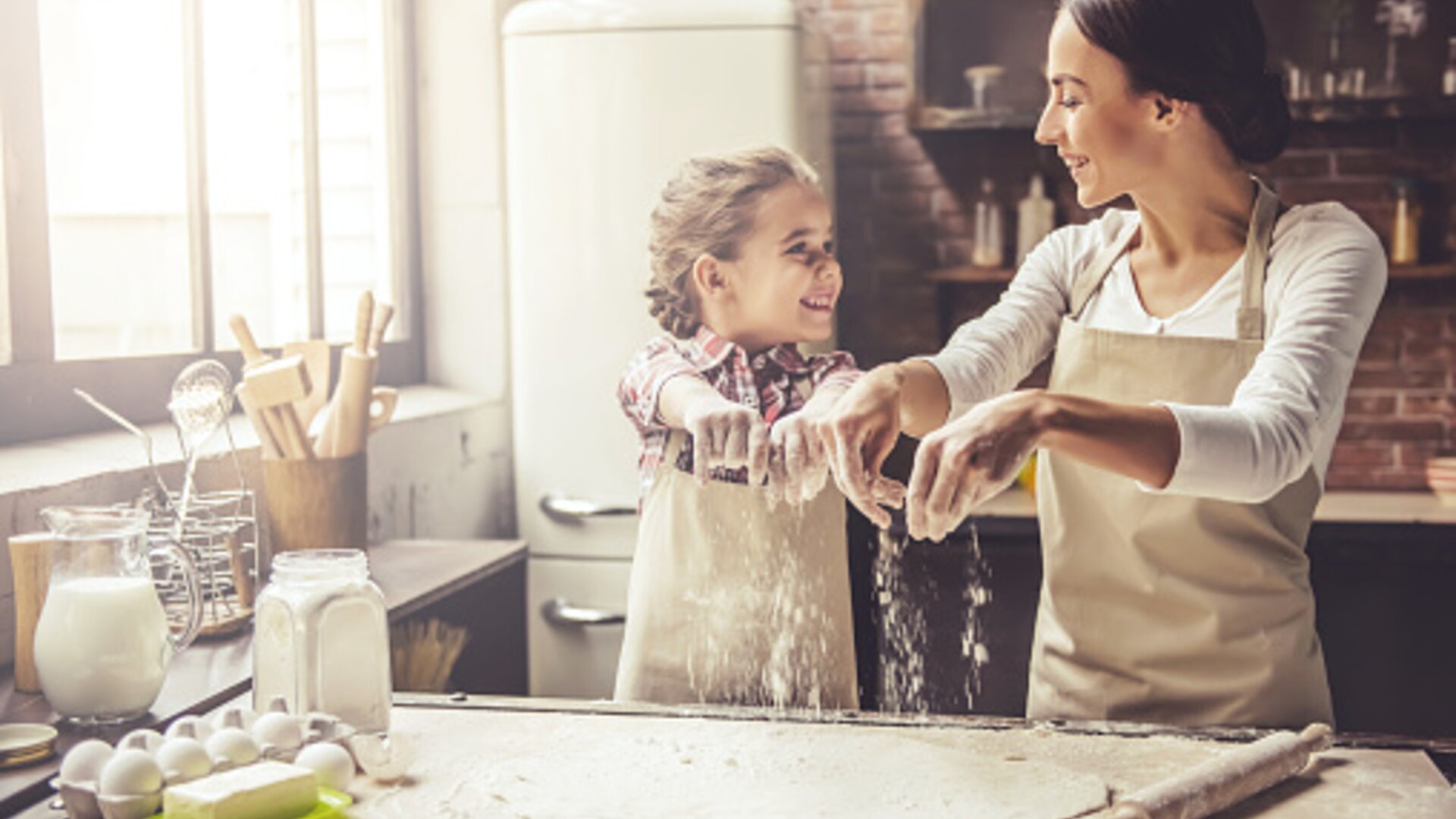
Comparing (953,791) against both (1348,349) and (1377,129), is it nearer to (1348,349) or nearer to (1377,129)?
(1348,349)

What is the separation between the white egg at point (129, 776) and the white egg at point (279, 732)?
0.10 m

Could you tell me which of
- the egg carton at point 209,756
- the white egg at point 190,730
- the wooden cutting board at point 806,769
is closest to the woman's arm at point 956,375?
the wooden cutting board at point 806,769

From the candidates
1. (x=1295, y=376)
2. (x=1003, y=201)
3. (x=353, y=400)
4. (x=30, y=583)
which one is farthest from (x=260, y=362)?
(x=1003, y=201)

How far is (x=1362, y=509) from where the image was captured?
2850 millimetres

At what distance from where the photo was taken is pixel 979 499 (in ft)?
4.14

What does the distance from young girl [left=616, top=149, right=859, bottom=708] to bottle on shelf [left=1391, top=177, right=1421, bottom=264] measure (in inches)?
69.3

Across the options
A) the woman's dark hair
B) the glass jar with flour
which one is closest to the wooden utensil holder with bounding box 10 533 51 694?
the glass jar with flour

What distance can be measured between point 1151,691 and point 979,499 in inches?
18.8

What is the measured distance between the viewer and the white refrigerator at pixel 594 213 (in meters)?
2.87

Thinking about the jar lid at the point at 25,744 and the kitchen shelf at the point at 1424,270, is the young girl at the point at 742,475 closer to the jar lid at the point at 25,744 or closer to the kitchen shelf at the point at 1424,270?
the jar lid at the point at 25,744

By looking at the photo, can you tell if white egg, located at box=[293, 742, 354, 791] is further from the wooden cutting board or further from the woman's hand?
the woman's hand

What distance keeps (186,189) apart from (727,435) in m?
1.24

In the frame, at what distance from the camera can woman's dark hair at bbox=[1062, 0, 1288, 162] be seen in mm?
1512

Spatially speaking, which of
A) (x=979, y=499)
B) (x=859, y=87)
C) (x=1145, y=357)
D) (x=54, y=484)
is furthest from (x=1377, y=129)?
(x=54, y=484)
